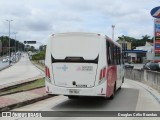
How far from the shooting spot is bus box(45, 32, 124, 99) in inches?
544

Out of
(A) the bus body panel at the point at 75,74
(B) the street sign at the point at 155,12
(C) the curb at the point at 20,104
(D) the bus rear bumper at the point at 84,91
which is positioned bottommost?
(C) the curb at the point at 20,104

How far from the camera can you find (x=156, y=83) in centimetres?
2380

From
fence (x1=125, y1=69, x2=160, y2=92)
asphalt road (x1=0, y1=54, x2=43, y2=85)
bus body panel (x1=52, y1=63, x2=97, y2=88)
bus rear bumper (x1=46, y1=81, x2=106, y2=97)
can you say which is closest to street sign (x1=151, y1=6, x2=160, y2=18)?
bus body panel (x1=52, y1=63, x2=97, y2=88)

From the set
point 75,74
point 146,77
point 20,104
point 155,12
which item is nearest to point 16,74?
point 146,77

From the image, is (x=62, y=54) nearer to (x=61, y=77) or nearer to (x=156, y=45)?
(x=61, y=77)

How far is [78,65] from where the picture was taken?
14.0m

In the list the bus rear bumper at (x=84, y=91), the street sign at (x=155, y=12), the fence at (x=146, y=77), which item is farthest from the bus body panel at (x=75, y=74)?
the fence at (x=146, y=77)

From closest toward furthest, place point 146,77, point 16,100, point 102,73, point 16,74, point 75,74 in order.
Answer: point 102,73
point 75,74
point 16,100
point 146,77
point 16,74

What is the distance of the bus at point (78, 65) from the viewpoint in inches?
544

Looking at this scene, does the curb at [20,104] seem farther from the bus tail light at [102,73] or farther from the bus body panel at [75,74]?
the bus tail light at [102,73]

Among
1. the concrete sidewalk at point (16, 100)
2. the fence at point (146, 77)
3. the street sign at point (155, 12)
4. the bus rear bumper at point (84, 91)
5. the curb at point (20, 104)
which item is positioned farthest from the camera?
the fence at point (146, 77)

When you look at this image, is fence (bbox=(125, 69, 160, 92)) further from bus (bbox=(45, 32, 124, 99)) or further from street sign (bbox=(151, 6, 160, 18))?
bus (bbox=(45, 32, 124, 99))

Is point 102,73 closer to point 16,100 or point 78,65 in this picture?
point 78,65

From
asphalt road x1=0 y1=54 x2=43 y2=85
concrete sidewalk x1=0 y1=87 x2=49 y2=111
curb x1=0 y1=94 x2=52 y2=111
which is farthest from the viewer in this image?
asphalt road x1=0 y1=54 x2=43 y2=85
